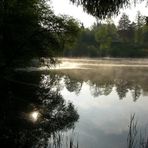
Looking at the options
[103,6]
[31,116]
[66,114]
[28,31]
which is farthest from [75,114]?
[103,6]

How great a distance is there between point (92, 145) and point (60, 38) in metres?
13.9

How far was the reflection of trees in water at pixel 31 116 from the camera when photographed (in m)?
10.6

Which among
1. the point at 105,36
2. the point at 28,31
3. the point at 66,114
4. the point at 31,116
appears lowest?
the point at 66,114

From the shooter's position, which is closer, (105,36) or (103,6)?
(103,6)

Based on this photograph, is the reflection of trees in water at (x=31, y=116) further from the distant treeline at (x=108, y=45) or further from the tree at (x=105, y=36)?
the tree at (x=105, y=36)

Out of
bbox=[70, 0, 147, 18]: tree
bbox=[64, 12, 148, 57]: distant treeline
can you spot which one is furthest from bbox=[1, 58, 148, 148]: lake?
bbox=[64, 12, 148, 57]: distant treeline

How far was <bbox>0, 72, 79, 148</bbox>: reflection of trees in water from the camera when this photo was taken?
34.8 ft

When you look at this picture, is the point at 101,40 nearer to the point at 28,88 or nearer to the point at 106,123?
the point at 28,88

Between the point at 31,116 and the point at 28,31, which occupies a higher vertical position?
the point at 28,31

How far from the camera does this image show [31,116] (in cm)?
1392

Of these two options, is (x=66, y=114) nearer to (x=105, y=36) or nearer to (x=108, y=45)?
(x=108, y=45)

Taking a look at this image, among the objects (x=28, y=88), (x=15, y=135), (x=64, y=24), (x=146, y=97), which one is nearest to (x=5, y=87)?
(x=28, y=88)

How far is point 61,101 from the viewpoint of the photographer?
18.8m

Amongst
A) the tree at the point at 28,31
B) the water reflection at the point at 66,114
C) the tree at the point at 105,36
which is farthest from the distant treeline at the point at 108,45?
the water reflection at the point at 66,114
